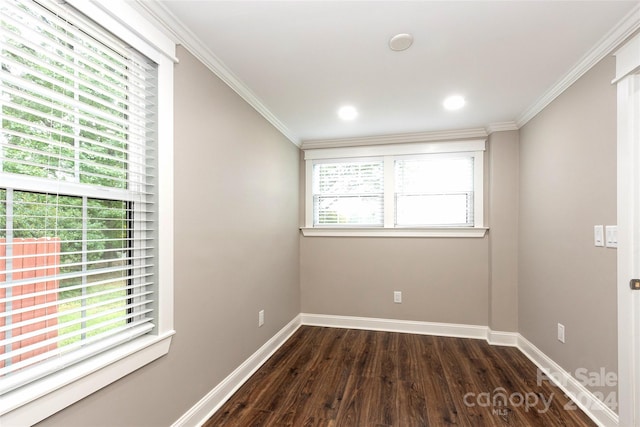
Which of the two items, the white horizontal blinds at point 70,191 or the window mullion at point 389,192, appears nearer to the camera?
the white horizontal blinds at point 70,191

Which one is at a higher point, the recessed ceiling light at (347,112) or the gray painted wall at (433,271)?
the recessed ceiling light at (347,112)

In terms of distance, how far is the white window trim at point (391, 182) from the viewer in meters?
3.39

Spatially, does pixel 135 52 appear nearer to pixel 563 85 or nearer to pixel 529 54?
pixel 529 54

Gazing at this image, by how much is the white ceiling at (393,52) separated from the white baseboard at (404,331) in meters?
2.23

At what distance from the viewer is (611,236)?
1778 millimetres

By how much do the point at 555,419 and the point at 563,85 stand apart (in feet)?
7.73

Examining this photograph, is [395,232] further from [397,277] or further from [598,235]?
[598,235]

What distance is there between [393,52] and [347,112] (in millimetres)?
1030

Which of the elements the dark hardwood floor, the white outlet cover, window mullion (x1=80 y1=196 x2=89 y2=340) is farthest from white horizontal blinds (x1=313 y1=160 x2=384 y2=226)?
window mullion (x1=80 y1=196 x2=89 y2=340)

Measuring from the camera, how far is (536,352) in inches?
106

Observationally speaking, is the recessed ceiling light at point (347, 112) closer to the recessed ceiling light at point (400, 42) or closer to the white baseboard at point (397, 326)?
the recessed ceiling light at point (400, 42)

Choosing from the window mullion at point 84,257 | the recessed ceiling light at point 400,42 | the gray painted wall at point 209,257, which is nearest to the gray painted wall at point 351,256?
the gray painted wall at point 209,257

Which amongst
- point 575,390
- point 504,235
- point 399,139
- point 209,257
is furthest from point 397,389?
point 399,139

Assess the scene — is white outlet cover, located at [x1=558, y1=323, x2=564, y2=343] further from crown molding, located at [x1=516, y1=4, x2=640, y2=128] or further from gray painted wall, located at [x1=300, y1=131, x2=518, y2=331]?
crown molding, located at [x1=516, y1=4, x2=640, y2=128]
